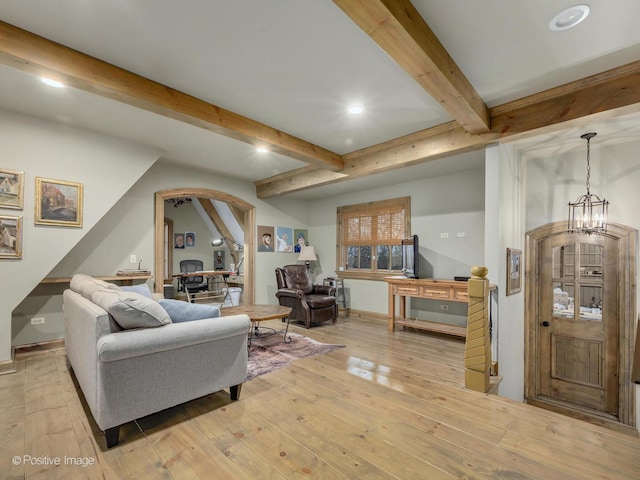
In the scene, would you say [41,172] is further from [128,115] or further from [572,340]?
[572,340]

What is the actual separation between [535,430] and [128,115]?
464 centimetres

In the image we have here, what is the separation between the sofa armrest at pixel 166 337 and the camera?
5.90 feet

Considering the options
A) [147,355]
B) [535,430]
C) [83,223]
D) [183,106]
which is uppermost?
[183,106]

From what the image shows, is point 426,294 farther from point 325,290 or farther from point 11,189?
point 11,189

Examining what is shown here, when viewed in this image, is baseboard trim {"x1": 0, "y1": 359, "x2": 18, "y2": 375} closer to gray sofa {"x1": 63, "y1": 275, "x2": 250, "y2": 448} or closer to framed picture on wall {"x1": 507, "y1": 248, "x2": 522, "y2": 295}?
gray sofa {"x1": 63, "y1": 275, "x2": 250, "y2": 448}

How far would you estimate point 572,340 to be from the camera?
3789mm

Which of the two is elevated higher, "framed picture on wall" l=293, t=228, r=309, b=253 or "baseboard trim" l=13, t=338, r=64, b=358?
"framed picture on wall" l=293, t=228, r=309, b=253

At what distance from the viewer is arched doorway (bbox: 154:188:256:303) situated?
15.1ft

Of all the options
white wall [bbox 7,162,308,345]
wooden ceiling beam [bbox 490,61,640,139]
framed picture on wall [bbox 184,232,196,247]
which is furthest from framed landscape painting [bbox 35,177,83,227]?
framed picture on wall [bbox 184,232,196,247]

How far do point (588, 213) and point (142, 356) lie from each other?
16.2 feet

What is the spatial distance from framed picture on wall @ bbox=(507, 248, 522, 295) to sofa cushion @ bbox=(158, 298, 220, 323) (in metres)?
3.14

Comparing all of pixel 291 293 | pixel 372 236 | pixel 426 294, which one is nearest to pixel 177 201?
pixel 291 293

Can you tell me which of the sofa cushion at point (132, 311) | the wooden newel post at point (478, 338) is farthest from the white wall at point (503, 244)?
the sofa cushion at point (132, 311)

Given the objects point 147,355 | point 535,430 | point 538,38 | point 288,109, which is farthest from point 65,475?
point 538,38
